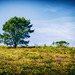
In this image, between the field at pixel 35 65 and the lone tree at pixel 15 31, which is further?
the lone tree at pixel 15 31

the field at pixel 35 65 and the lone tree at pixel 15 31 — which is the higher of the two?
the lone tree at pixel 15 31

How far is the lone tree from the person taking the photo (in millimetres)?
35406

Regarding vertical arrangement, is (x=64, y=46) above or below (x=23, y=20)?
below

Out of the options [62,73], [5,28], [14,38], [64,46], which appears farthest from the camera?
[5,28]

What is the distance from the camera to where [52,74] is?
7.63 m

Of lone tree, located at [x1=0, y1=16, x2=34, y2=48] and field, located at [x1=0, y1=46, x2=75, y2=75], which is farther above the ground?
lone tree, located at [x1=0, y1=16, x2=34, y2=48]

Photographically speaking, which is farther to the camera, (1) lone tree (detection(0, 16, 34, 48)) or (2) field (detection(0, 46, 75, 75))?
(1) lone tree (detection(0, 16, 34, 48))

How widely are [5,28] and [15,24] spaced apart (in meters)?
5.55

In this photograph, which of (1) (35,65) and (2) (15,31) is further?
(2) (15,31)

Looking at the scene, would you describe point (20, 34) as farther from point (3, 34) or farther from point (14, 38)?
point (3, 34)

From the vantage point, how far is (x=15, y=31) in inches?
1470

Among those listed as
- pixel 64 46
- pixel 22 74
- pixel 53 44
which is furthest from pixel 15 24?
pixel 22 74

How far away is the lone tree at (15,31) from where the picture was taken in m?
35.4

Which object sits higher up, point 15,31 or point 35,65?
point 15,31
